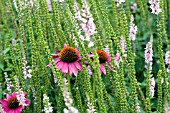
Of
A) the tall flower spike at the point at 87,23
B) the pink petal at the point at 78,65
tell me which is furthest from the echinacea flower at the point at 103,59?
the tall flower spike at the point at 87,23

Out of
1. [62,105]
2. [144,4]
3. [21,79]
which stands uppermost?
[144,4]

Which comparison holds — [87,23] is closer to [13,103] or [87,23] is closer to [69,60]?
[69,60]

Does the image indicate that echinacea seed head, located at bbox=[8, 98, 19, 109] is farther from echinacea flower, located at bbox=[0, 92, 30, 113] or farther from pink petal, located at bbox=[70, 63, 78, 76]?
pink petal, located at bbox=[70, 63, 78, 76]

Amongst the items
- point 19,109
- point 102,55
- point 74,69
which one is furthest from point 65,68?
point 19,109

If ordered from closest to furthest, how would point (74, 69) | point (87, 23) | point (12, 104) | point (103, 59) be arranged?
point (87, 23) → point (74, 69) → point (103, 59) → point (12, 104)

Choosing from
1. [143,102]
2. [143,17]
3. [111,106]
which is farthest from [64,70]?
[143,17]

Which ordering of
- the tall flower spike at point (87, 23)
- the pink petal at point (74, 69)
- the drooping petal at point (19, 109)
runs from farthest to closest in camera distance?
the drooping petal at point (19, 109) → the pink petal at point (74, 69) → the tall flower spike at point (87, 23)

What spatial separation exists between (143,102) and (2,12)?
218 centimetres

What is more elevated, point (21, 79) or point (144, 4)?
point (144, 4)

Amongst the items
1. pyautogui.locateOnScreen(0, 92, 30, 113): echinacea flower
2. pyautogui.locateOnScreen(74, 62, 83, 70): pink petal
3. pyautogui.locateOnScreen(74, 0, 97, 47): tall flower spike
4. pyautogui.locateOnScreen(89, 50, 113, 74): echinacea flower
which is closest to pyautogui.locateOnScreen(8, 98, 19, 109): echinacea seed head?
pyautogui.locateOnScreen(0, 92, 30, 113): echinacea flower

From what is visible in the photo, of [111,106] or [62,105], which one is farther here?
[62,105]

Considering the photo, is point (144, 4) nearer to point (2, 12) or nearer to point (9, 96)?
point (2, 12)

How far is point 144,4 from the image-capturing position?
4.08 m

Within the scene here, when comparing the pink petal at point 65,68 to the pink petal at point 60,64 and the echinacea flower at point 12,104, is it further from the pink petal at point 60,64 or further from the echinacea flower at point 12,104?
the echinacea flower at point 12,104
